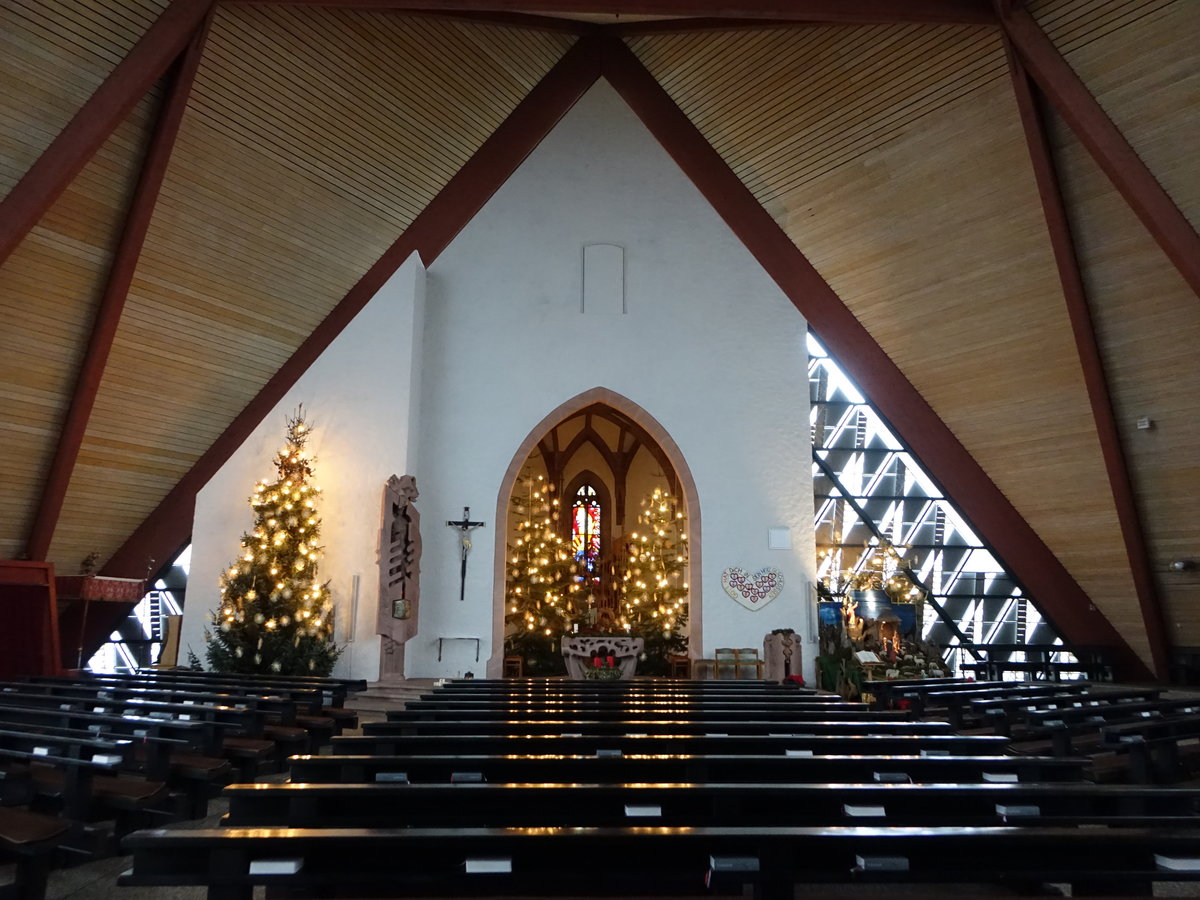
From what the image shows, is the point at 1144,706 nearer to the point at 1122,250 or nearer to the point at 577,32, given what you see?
the point at 1122,250

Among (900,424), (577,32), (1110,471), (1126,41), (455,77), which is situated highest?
(577,32)

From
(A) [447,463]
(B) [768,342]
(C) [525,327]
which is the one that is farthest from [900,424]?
(A) [447,463]

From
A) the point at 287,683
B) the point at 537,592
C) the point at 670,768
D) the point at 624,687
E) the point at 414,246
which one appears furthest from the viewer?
the point at 537,592

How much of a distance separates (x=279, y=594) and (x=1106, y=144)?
849cm

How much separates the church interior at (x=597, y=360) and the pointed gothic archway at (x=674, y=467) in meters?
0.06

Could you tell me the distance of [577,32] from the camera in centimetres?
1036

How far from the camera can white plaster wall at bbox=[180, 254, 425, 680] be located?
9703mm

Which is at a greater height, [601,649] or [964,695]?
[601,649]

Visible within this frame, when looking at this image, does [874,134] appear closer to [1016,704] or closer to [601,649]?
[1016,704]

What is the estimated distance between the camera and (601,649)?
10.0 m

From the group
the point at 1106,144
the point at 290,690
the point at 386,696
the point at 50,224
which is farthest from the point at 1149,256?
the point at 50,224

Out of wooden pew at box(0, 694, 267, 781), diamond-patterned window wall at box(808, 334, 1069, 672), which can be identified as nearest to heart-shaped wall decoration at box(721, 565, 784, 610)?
diamond-patterned window wall at box(808, 334, 1069, 672)

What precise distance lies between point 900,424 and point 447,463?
17.3 feet

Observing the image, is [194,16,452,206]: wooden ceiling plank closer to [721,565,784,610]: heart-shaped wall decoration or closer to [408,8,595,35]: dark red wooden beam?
[408,8,595,35]: dark red wooden beam
